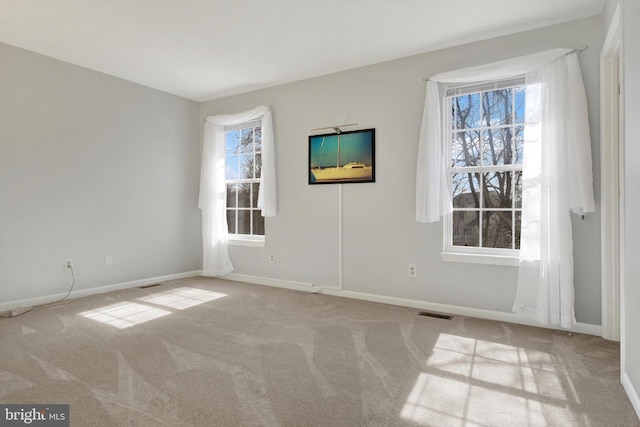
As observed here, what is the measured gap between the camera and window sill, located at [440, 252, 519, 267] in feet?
10.6

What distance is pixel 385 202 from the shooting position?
3.88m

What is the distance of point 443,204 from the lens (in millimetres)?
3494

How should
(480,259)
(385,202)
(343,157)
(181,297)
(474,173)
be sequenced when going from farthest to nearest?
1. (343,157)
2. (181,297)
3. (385,202)
4. (474,173)
5. (480,259)

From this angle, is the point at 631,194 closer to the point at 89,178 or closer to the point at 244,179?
the point at 244,179

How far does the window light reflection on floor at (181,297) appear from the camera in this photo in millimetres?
3775

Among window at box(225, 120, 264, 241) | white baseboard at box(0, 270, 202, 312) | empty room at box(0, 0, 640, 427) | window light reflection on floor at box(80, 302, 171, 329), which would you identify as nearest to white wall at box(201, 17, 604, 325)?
empty room at box(0, 0, 640, 427)

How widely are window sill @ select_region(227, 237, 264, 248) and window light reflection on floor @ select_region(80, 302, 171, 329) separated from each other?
5.11 feet

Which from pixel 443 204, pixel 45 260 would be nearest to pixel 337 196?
pixel 443 204

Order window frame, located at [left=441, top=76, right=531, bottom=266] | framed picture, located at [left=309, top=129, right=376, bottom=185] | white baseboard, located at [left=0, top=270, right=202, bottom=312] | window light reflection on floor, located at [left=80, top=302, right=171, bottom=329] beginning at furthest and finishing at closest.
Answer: framed picture, located at [left=309, top=129, right=376, bottom=185] < white baseboard, located at [left=0, top=270, right=202, bottom=312] < window frame, located at [left=441, top=76, right=531, bottom=266] < window light reflection on floor, located at [left=80, top=302, right=171, bottom=329]

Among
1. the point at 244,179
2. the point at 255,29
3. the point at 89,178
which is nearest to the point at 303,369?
the point at 255,29

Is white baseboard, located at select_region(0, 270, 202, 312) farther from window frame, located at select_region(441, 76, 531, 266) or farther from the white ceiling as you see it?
window frame, located at select_region(441, 76, 531, 266)

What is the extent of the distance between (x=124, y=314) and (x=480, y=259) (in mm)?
3410

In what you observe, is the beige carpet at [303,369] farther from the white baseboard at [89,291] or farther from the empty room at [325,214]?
the white baseboard at [89,291]

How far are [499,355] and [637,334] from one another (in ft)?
2.89
